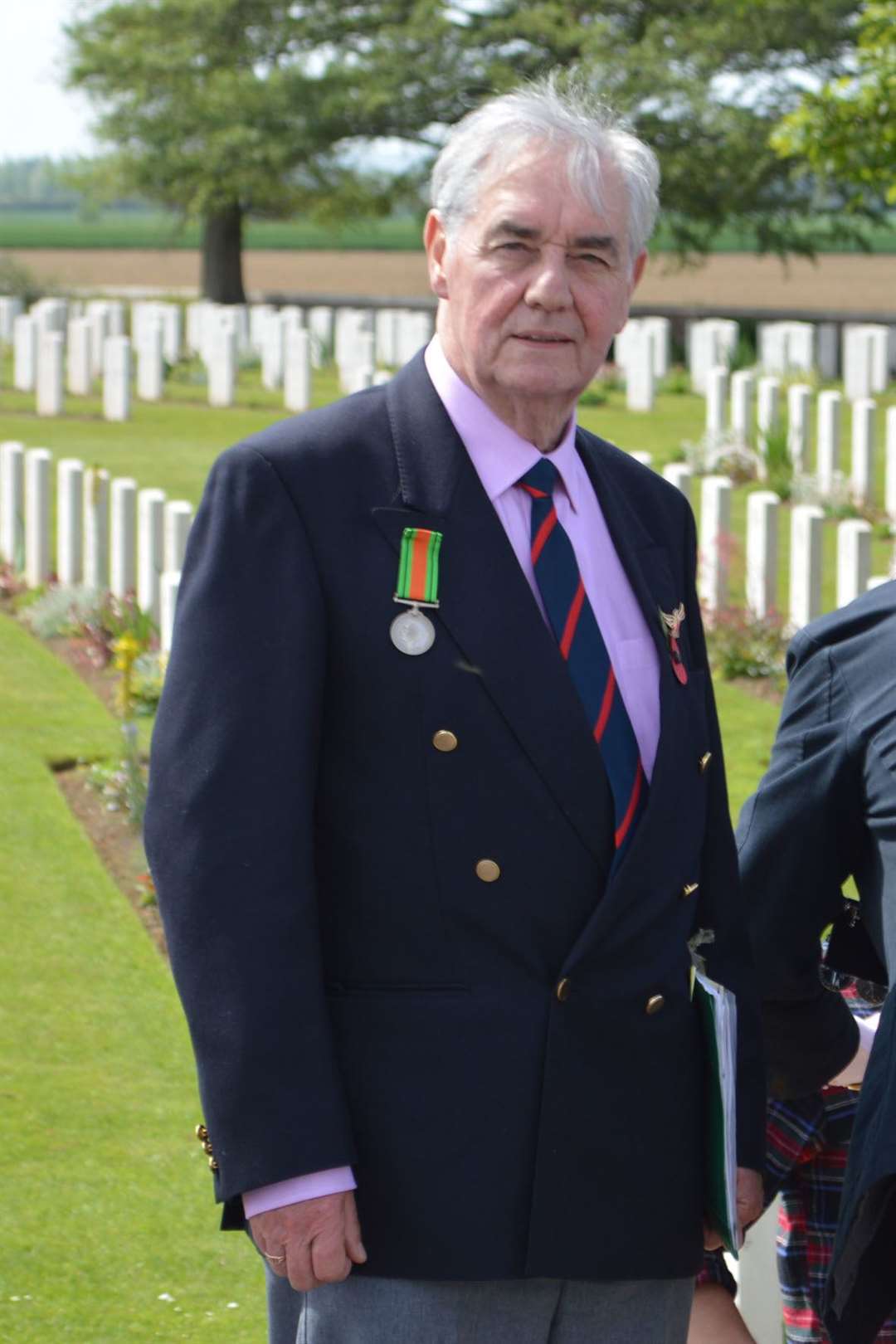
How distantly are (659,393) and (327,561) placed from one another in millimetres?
16894

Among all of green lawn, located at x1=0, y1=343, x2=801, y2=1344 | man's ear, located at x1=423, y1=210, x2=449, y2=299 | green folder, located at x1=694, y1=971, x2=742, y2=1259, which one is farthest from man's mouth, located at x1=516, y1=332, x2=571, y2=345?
green lawn, located at x1=0, y1=343, x2=801, y2=1344

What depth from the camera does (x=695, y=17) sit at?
2548 centimetres

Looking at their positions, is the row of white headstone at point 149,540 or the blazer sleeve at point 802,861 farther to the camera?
the row of white headstone at point 149,540

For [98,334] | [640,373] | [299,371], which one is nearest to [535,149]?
[299,371]

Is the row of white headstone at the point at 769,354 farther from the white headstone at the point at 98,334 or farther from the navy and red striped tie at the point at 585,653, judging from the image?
the navy and red striped tie at the point at 585,653

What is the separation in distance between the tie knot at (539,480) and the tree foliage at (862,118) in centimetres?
734

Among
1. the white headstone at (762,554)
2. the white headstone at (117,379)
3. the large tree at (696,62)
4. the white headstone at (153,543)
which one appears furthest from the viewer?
the large tree at (696,62)

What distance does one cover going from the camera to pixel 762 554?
859cm

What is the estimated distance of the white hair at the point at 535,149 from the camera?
2.15m

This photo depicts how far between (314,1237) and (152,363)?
1613 centimetres

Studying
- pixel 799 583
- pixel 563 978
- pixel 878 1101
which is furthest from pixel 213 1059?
pixel 799 583

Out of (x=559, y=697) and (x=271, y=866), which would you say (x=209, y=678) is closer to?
(x=271, y=866)

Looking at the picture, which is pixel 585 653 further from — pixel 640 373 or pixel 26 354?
pixel 26 354

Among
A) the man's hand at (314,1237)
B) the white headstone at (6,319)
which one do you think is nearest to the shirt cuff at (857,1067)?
the man's hand at (314,1237)
